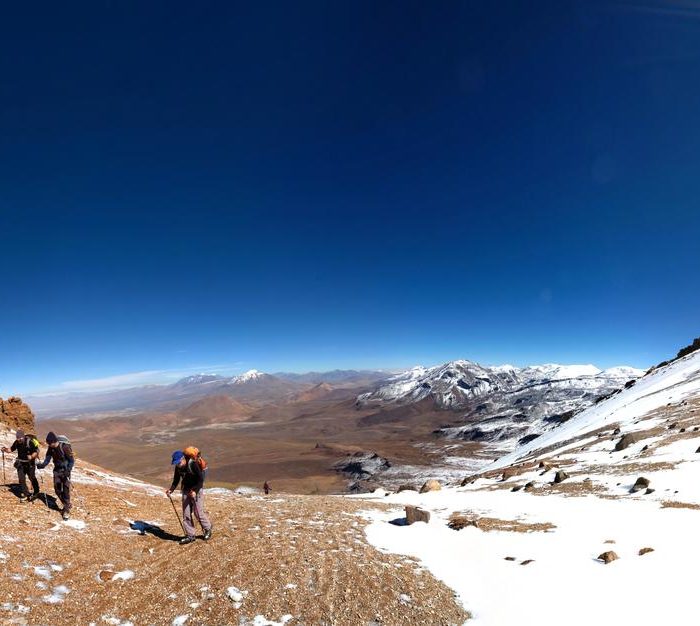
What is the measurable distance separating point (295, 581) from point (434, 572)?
3.95m

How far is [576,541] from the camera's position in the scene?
1161 cm

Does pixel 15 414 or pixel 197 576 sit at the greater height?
pixel 15 414

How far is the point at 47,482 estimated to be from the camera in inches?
693

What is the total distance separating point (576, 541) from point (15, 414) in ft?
129

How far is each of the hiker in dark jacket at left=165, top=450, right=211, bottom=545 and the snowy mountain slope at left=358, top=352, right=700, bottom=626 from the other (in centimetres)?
613

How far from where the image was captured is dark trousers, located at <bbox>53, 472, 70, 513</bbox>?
13234 mm

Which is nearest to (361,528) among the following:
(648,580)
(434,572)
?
(434,572)

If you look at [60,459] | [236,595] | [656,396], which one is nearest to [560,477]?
[236,595]

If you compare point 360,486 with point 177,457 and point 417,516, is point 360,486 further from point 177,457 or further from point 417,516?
point 177,457

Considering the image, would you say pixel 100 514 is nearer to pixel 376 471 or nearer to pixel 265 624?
pixel 265 624

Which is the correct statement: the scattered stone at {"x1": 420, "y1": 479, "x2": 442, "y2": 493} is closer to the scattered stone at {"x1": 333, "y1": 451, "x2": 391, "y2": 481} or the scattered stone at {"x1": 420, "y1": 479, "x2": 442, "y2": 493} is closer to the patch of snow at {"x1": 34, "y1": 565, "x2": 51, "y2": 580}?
the patch of snow at {"x1": 34, "y1": 565, "x2": 51, "y2": 580}

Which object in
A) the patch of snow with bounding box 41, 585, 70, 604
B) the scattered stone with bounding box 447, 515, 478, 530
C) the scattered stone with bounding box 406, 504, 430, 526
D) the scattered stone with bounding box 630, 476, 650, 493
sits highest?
the patch of snow with bounding box 41, 585, 70, 604

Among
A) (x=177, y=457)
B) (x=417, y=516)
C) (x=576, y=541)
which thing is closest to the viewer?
(x=576, y=541)

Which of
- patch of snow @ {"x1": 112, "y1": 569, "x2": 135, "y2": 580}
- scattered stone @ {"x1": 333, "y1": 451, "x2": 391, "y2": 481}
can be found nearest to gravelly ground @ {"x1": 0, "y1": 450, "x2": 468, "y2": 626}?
patch of snow @ {"x1": 112, "y1": 569, "x2": 135, "y2": 580}
